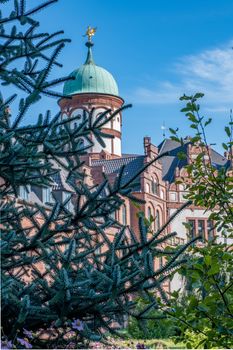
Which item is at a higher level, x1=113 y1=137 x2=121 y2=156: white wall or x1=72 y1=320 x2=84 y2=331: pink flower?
x1=113 y1=137 x2=121 y2=156: white wall

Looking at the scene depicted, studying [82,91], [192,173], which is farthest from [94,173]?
[192,173]

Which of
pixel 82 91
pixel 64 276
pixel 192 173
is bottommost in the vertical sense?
pixel 64 276

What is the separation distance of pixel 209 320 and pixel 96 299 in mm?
606

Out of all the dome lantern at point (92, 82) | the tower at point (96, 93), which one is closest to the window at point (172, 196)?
the tower at point (96, 93)

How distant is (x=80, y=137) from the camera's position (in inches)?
157

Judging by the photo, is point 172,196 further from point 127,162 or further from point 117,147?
point 117,147

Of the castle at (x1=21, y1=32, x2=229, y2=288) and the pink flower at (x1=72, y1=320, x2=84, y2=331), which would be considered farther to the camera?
the castle at (x1=21, y1=32, x2=229, y2=288)

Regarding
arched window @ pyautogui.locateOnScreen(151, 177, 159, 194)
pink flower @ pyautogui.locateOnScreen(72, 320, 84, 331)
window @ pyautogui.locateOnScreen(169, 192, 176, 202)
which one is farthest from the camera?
window @ pyautogui.locateOnScreen(169, 192, 176, 202)

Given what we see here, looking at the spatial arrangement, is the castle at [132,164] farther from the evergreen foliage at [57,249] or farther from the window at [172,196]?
the evergreen foliage at [57,249]

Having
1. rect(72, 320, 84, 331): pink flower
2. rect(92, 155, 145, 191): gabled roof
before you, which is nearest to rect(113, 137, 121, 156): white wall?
rect(92, 155, 145, 191): gabled roof

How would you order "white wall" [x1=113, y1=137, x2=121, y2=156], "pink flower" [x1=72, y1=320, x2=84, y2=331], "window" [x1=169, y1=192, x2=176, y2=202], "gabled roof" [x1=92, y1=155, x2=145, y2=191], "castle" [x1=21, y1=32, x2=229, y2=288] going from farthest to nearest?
"white wall" [x1=113, y1=137, x2=121, y2=156] < "window" [x1=169, y1=192, x2=176, y2=202] < "gabled roof" [x1=92, y1=155, x2=145, y2=191] < "castle" [x1=21, y1=32, x2=229, y2=288] < "pink flower" [x1=72, y1=320, x2=84, y2=331]

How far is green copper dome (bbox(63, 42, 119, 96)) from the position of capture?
160 feet

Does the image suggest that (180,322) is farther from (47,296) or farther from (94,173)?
(94,173)

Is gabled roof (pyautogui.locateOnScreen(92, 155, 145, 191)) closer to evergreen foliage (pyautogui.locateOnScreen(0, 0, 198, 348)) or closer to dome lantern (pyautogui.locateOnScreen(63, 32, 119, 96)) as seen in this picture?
dome lantern (pyautogui.locateOnScreen(63, 32, 119, 96))
